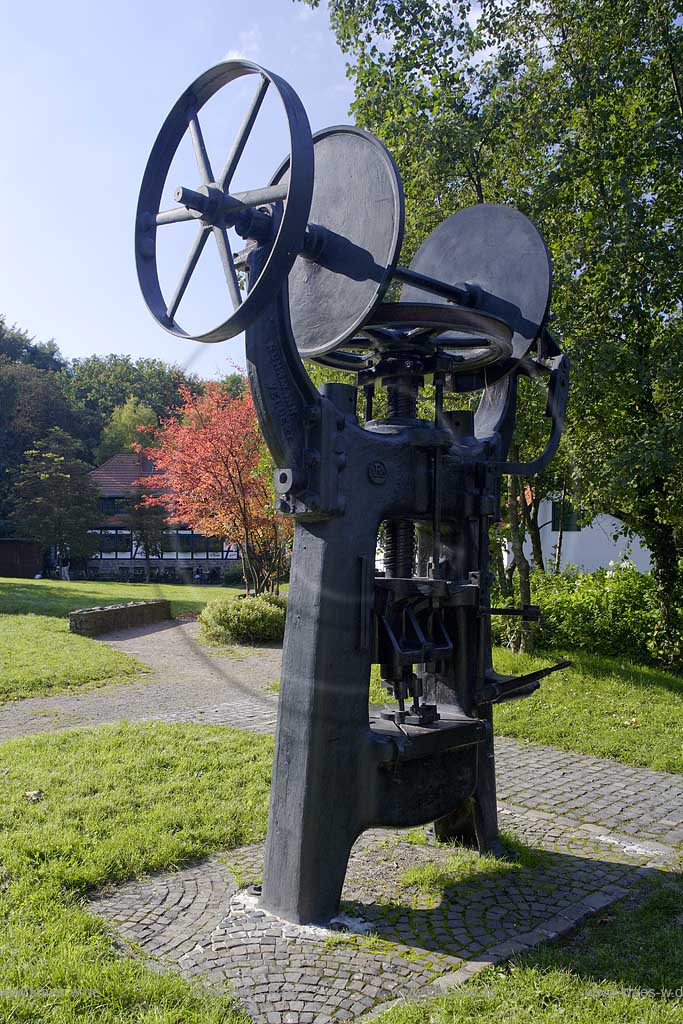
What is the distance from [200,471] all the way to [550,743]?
1108 centimetres

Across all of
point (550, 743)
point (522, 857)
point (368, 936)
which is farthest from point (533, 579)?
point (368, 936)

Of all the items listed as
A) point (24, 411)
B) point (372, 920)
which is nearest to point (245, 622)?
point (372, 920)

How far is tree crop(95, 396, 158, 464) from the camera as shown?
138ft

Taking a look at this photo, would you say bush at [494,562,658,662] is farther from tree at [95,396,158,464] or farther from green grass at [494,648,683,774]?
tree at [95,396,158,464]

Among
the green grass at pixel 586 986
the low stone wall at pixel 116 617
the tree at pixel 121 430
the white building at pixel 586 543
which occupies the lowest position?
the green grass at pixel 586 986

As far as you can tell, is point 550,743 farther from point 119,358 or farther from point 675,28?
point 119,358

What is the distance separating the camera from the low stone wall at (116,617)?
47.8 ft

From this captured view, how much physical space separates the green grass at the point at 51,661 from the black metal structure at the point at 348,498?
6597 millimetres

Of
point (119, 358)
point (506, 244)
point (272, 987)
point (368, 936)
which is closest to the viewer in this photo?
point (272, 987)

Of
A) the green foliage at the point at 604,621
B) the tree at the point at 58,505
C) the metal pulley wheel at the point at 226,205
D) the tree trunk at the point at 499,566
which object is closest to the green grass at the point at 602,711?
the green foliage at the point at 604,621

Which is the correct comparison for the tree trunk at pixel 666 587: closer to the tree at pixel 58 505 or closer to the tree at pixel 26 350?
the tree at pixel 58 505

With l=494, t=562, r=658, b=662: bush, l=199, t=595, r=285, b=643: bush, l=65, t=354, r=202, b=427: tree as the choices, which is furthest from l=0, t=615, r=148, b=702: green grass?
l=65, t=354, r=202, b=427: tree

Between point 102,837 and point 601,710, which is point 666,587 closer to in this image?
point 601,710

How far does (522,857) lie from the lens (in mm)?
4980
